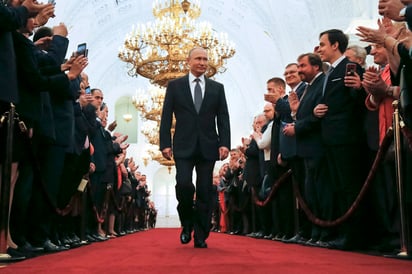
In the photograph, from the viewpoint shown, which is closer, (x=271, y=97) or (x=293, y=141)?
(x=293, y=141)

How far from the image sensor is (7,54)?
3.17 meters

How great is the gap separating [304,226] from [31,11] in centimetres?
365

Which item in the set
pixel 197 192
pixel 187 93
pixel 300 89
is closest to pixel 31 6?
pixel 187 93

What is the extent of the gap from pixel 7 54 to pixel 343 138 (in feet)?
9.10

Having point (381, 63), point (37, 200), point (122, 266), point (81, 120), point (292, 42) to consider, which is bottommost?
point (122, 266)

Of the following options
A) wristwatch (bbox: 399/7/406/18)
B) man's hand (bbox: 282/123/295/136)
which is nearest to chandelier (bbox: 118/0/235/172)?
man's hand (bbox: 282/123/295/136)

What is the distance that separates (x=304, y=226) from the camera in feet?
19.1

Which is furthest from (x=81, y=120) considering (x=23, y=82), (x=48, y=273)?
(x=48, y=273)

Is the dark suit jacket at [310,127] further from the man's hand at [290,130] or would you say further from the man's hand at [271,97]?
the man's hand at [271,97]

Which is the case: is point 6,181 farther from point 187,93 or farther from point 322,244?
point 322,244

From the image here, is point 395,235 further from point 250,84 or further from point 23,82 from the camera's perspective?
point 250,84

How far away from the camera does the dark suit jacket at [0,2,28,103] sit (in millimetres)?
3084

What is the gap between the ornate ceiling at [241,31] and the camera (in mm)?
14291

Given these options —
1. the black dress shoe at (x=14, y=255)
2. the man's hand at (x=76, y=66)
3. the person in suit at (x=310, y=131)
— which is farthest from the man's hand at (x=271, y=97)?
the black dress shoe at (x=14, y=255)
